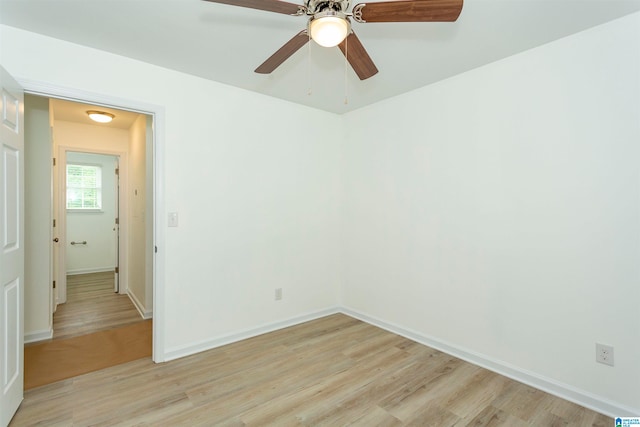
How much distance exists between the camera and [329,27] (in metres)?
1.41

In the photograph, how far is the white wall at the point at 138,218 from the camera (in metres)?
3.80

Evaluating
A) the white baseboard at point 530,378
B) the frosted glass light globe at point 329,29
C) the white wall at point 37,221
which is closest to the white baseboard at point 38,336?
the white wall at point 37,221

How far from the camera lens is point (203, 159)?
9.32 ft

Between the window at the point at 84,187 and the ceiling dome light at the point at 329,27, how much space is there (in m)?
6.63

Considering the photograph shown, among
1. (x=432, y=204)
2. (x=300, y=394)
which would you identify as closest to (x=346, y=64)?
(x=432, y=204)

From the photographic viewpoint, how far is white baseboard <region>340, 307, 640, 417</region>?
6.42ft

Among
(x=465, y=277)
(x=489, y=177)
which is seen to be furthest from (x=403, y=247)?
(x=489, y=177)

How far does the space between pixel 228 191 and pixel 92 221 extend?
16.0 feet

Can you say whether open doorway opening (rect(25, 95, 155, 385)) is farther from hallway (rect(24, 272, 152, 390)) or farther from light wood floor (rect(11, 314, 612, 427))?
light wood floor (rect(11, 314, 612, 427))

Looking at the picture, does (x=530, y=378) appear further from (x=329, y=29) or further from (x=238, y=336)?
(x=329, y=29)

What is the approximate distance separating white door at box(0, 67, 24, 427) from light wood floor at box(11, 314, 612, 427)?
10.7 inches

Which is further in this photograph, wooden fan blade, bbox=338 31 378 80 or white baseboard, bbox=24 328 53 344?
white baseboard, bbox=24 328 53 344

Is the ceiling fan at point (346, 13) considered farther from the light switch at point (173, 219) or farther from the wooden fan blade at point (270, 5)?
the light switch at point (173, 219)

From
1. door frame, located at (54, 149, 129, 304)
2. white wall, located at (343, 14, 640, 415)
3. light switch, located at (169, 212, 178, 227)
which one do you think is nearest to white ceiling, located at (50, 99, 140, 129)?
door frame, located at (54, 149, 129, 304)
